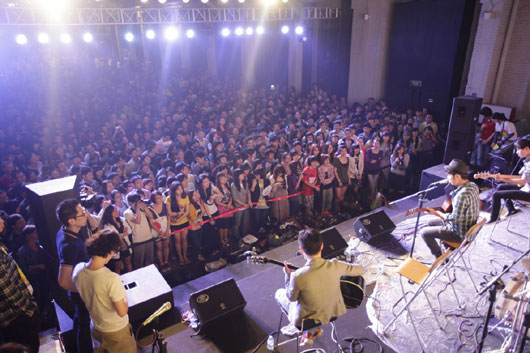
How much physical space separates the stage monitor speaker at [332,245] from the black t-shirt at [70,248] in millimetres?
2542

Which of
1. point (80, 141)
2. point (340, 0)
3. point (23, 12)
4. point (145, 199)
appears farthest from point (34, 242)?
point (340, 0)

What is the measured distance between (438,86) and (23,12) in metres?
10.1

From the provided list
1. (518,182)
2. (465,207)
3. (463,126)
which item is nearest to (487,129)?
(463,126)

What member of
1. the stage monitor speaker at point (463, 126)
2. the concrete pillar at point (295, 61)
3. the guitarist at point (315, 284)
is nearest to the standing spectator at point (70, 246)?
the guitarist at point (315, 284)

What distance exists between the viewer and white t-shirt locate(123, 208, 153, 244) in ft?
15.5

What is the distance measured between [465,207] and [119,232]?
12.8 ft

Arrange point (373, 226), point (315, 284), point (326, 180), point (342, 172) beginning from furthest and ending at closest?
point (342, 172) → point (326, 180) → point (373, 226) → point (315, 284)

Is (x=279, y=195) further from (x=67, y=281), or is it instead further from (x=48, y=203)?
(x=67, y=281)

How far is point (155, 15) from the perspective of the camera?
8.98 metres

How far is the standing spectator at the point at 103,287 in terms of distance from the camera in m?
2.42

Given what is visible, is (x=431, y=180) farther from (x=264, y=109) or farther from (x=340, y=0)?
(x=340, y=0)

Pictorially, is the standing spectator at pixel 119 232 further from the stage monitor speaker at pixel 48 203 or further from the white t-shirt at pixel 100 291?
the white t-shirt at pixel 100 291

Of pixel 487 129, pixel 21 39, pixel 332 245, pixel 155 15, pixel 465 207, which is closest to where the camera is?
pixel 465 207

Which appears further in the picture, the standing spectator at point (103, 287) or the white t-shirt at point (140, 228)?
the white t-shirt at point (140, 228)
